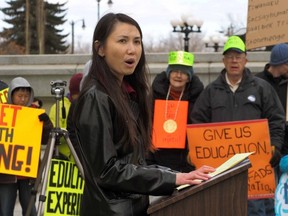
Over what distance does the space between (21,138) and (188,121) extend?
1.56m

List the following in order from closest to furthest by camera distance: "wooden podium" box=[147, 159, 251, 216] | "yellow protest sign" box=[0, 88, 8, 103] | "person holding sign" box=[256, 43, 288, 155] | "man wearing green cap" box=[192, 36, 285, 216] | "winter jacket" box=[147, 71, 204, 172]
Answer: "wooden podium" box=[147, 159, 251, 216], "man wearing green cap" box=[192, 36, 285, 216], "winter jacket" box=[147, 71, 204, 172], "person holding sign" box=[256, 43, 288, 155], "yellow protest sign" box=[0, 88, 8, 103]

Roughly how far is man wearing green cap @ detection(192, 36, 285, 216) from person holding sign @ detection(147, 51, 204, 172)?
203 mm

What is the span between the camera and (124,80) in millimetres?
2643

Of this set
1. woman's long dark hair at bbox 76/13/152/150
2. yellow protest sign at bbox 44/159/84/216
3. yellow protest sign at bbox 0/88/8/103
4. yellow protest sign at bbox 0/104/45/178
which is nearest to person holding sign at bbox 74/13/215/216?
woman's long dark hair at bbox 76/13/152/150

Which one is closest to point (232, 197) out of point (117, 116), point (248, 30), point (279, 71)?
point (117, 116)

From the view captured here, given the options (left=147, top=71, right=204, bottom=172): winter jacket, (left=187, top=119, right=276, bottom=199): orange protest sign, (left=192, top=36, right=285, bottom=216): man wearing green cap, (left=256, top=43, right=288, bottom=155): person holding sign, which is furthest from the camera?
(left=256, top=43, right=288, bottom=155): person holding sign

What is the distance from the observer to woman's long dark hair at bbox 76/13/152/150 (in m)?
2.35

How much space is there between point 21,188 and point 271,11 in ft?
10.1

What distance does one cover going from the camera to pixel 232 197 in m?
2.16

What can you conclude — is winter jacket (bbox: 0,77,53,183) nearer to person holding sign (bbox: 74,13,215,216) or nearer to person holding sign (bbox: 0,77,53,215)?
person holding sign (bbox: 0,77,53,215)

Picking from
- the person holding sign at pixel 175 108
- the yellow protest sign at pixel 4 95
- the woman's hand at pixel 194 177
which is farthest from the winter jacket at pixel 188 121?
the woman's hand at pixel 194 177

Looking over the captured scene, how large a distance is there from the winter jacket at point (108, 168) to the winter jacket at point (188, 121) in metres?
3.25

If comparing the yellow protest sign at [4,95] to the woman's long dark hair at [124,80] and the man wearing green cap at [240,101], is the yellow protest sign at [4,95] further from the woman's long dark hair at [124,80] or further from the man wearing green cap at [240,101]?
the woman's long dark hair at [124,80]

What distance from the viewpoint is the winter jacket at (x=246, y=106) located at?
559 cm
